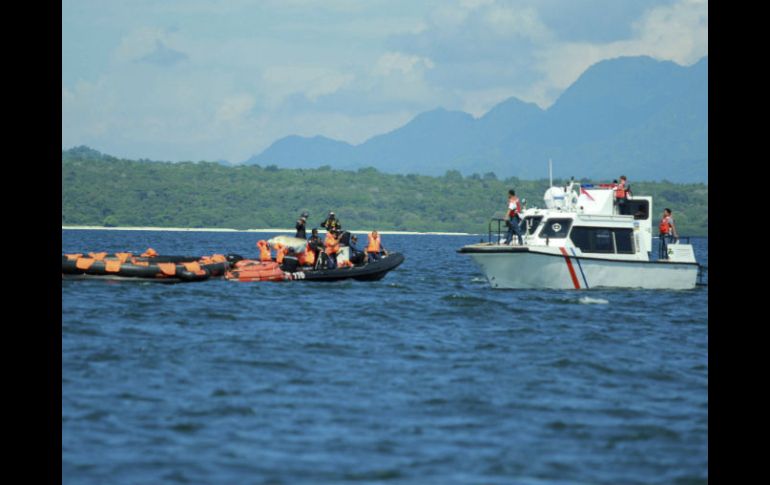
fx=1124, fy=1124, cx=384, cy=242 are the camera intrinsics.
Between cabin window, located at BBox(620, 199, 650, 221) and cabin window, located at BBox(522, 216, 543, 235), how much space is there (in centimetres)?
301

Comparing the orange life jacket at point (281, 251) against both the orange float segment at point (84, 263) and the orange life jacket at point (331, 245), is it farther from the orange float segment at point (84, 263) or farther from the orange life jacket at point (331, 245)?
the orange float segment at point (84, 263)

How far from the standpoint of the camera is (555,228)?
34.0 meters

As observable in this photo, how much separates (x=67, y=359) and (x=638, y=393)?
9.71m

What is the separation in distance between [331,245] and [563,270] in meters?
8.23

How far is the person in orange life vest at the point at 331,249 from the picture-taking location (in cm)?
3719

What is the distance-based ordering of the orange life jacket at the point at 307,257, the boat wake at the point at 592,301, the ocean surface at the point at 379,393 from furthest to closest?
the orange life jacket at the point at 307,257
the boat wake at the point at 592,301
the ocean surface at the point at 379,393

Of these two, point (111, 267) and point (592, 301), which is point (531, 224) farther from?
point (111, 267)

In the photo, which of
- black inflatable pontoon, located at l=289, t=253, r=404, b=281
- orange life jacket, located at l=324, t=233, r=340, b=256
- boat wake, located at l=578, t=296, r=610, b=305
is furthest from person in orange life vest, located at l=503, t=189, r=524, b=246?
orange life jacket, located at l=324, t=233, r=340, b=256

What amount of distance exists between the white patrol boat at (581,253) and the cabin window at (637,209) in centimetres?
24

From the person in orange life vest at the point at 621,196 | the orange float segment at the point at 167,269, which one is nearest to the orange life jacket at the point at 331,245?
the orange float segment at the point at 167,269

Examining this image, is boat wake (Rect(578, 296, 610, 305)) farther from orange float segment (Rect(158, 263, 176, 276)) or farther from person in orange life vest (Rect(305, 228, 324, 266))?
orange float segment (Rect(158, 263, 176, 276))

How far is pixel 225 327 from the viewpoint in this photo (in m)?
25.2
